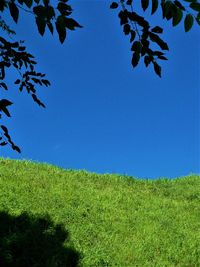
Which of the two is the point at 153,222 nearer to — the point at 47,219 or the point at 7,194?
the point at 47,219

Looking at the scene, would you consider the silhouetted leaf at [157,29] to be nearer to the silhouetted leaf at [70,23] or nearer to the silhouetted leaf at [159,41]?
the silhouetted leaf at [159,41]

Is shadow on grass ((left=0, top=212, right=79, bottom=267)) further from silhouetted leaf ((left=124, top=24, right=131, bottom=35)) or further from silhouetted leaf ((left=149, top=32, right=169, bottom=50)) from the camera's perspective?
silhouetted leaf ((left=149, top=32, right=169, bottom=50))

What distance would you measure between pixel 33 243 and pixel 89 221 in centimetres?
242

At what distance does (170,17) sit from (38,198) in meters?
10.7

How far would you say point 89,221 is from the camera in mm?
14250

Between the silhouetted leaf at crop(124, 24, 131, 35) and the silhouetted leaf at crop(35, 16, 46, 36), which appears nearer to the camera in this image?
the silhouetted leaf at crop(35, 16, 46, 36)

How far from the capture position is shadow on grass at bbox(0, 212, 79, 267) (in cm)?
1154

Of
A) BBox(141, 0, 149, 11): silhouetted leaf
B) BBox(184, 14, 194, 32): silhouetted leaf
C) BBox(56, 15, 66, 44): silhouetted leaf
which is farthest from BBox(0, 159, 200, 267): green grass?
BBox(56, 15, 66, 44): silhouetted leaf

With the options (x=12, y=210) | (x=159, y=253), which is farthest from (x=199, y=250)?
(x=12, y=210)

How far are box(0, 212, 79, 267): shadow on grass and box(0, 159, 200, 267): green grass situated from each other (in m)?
0.02

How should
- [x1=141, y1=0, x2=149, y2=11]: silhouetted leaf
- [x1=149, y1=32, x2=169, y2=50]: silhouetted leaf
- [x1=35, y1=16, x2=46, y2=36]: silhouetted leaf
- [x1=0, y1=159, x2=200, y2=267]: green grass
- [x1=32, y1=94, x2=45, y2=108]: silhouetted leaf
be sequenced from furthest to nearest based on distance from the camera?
[x1=0, y1=159, x2=200, y2=267]: green grass < [x1=32, y1=94, x2=45, y2=108]: silhouetted leaf < [x1=141, y1=0, x2=149, y2=11]: silhouetted leaf < [x1=149, y1=32, x2=169, y2=50]: silhouetted leaf < [x1=35, y1=16, x2=46, y2=36]: silhouetted leaf

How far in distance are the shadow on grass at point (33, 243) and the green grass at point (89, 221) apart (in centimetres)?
2

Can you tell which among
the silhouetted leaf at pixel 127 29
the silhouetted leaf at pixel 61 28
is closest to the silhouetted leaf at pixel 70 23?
the silhouetted leaf at pixel 61 28

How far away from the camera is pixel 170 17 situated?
5176 mm
